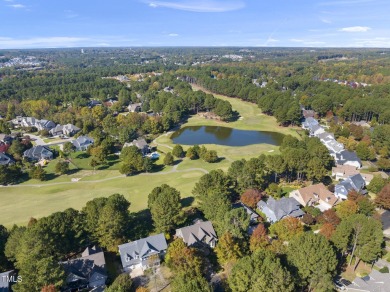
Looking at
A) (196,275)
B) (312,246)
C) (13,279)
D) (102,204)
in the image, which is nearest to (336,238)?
(312,246)

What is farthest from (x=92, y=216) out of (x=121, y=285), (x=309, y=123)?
(x=309, y=123)

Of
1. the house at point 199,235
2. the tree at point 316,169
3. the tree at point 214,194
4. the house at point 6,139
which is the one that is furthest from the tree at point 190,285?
the house at point 6,139

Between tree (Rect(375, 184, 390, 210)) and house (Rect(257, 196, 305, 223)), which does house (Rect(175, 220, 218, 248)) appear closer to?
house (Rect(257, 196, 305, 223))

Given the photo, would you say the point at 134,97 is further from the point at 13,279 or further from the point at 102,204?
the point at 13,279

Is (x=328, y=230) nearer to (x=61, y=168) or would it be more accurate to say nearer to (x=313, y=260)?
(x=313, y=260)

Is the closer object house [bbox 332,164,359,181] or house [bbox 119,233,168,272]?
house [bbox 119,233,168,272]

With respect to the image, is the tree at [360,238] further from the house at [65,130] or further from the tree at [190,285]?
the house at [65,130]

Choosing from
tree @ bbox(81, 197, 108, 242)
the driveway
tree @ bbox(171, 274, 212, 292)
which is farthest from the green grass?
the driveway
